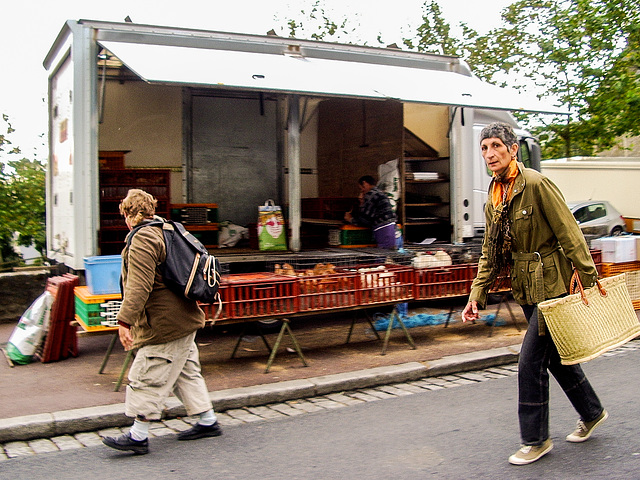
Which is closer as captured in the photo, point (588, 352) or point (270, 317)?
point (588, 352)

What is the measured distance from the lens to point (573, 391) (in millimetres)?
4246

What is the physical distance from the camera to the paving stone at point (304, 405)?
5771mm

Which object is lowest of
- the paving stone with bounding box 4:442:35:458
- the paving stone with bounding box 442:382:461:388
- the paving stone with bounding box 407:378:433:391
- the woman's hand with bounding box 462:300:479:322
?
the paving stone with bounding box 4:442:35:458

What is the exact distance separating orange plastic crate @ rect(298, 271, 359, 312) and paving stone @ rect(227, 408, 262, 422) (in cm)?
146

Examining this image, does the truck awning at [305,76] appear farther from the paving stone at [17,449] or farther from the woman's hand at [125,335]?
the paving stone at [17,449]

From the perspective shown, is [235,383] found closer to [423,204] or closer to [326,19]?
[423,204]

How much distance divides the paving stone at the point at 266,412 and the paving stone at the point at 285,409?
4 cm

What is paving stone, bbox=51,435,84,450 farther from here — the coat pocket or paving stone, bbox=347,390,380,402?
paving stone, bbox=347,390,380,402

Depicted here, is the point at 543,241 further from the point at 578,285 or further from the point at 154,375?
the point at 154,375

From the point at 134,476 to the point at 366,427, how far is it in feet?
5.73

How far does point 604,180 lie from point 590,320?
682 inches

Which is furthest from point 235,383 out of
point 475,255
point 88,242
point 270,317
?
point 475,255

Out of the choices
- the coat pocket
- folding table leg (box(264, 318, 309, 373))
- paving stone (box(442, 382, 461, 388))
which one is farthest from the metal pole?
the coat pocket

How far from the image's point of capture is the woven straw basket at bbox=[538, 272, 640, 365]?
3879 mm
